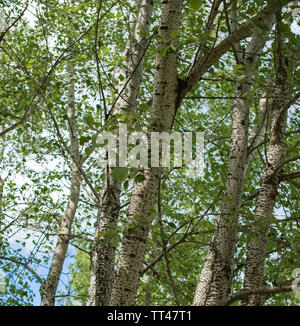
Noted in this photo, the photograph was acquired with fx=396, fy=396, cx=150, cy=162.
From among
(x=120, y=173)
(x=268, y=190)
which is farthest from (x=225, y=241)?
(x=120, y=173)

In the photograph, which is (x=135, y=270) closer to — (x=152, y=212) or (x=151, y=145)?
(x=152, y=212)

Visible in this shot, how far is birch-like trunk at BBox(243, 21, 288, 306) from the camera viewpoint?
366 centimetres

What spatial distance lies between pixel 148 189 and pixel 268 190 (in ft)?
6.00

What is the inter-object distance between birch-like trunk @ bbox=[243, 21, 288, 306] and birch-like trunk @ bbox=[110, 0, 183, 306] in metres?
1.41

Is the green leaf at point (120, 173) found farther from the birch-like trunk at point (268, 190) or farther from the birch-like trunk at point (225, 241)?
the birch-like trunk at point (268, 190)

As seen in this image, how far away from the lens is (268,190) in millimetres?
3826

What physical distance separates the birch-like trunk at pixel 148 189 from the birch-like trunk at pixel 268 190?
1.41 m

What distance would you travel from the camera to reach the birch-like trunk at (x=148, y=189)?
2.30 metres

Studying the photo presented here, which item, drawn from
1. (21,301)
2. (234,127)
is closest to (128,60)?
(234,127)

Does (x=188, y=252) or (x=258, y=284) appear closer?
(x=258, y=284)

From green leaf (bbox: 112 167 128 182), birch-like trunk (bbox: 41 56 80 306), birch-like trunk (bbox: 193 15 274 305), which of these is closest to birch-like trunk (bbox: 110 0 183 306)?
green leaf (bbox: 112 167 128 182)

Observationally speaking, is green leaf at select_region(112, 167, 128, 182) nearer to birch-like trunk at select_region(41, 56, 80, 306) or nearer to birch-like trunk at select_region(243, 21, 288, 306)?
birch-like trunk at select_region(243, 21, 288, 306)
